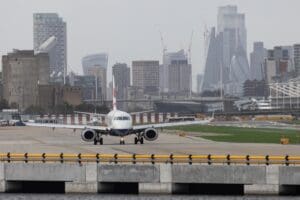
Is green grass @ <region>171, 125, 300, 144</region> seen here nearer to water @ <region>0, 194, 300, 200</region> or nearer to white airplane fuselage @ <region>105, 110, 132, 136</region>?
white airplane fuselage @ <region>105, 110, 132, 136</region>

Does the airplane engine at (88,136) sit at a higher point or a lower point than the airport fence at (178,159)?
lower

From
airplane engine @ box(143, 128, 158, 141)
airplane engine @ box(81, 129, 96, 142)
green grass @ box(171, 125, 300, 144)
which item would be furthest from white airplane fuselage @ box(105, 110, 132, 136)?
green grass @ box(171, 125, 300, 144)

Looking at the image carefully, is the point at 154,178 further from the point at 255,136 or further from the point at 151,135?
the point at 255,136

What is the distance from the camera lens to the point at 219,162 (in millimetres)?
68000

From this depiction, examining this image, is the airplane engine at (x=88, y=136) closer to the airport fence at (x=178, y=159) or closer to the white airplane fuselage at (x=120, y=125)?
the white airplane fuselage at (x=120, y=125)

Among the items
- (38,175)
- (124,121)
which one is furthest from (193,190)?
(124,121)

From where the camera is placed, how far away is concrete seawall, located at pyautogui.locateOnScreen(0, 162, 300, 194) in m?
65.7

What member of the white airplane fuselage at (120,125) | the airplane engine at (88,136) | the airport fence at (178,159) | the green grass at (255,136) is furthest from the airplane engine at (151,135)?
the airport fence at (178,159)

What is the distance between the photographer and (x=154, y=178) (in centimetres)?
6731

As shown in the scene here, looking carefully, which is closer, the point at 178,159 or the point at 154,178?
the point at 154,178

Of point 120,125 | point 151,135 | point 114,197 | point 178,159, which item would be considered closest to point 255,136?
point 151,135

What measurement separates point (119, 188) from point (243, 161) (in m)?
7.44

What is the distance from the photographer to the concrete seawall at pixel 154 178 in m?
65.7

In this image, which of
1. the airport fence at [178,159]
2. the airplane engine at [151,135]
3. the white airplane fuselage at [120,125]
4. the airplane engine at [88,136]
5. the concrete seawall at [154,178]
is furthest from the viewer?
the airplane engine at [151,135]
